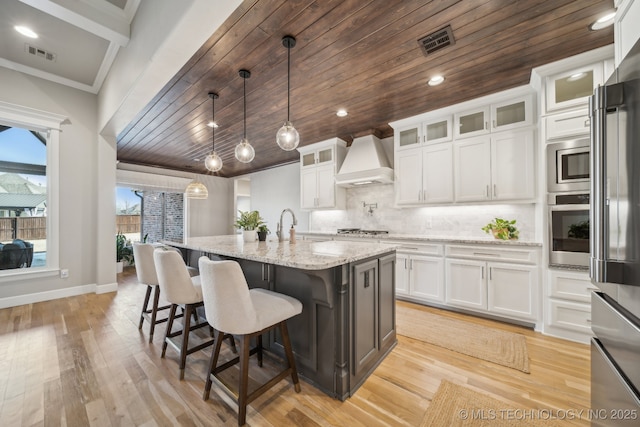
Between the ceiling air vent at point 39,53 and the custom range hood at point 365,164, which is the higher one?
the ceiling air vent at point 39,53

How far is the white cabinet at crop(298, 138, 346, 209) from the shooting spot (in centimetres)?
466

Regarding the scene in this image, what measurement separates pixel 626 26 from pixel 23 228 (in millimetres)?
6155

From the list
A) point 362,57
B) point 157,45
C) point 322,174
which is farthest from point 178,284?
point 322,174

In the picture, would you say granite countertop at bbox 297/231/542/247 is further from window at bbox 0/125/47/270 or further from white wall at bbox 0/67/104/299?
window at bbox 0/125/47/270

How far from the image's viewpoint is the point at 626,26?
1.09 metres

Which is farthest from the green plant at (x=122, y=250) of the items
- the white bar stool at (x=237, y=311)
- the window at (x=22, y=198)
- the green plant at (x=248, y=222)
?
the white bar stool at (x=237, y=311)

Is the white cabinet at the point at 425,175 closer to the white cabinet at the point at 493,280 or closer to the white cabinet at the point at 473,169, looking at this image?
the white cabinet at the point at 473,169

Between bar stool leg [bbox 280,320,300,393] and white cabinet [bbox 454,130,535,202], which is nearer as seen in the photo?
bar stool leg [bbox 280,320,300,393]

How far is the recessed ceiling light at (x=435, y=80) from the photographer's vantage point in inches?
103

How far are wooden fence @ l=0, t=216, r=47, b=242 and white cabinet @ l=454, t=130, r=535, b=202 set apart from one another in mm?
5929

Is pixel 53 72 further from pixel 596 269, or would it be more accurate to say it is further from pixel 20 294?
pixel 596 269

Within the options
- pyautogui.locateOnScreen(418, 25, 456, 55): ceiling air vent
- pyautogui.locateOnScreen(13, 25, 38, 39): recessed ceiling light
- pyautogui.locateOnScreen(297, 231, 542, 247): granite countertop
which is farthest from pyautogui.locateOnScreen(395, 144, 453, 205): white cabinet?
pyautogui.locateOnScreen(13, 25, 38, 39): recessed ceiling light

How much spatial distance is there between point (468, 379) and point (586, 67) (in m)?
3.02

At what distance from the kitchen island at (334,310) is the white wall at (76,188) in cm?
327
